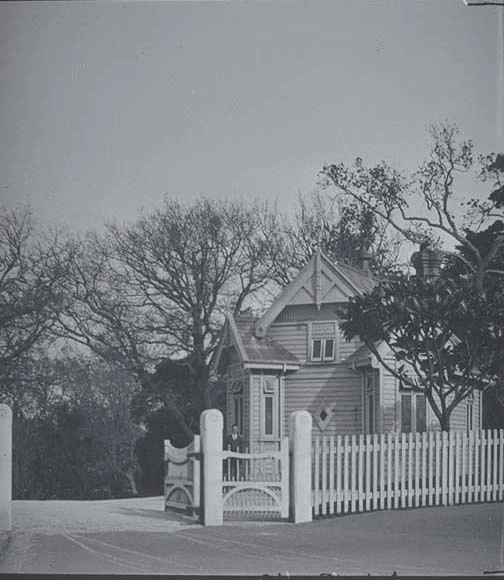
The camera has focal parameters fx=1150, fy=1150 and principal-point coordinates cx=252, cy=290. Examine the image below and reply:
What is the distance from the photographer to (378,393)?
15.1m

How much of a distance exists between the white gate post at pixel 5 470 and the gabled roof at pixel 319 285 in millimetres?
3502

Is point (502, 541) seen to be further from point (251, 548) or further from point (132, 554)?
point (132, 554)

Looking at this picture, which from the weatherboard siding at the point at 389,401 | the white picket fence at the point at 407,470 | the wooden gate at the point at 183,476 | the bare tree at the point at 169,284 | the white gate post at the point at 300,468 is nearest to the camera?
the bare tree at the point at 169,284

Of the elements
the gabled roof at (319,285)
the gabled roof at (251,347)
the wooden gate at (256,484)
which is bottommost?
the wooden gate at (256,484)

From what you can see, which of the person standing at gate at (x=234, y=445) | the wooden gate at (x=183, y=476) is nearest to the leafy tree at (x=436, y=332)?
the person standing at gate at (x=234, y=445)

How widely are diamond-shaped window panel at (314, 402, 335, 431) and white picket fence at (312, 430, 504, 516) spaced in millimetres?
347

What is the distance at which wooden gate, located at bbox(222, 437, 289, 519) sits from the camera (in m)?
13.1

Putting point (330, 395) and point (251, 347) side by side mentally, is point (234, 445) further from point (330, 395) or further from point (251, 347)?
point (330, 395)

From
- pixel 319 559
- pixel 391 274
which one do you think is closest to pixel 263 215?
pixel 391 274

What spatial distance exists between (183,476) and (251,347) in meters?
2.02

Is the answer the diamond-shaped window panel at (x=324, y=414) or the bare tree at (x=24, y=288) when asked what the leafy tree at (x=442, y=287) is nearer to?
the diamond-shaped window panel at (x=324, y=414)

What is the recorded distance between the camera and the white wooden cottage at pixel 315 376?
1391cm

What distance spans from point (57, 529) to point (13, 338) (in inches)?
80.0

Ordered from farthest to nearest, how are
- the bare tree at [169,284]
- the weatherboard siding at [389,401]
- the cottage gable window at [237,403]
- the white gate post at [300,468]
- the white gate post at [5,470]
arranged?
the weatherboard siding at [389,401] → the cottage gable window at [237,403] → the white gate post at [300,468] → the bare tree at [169,284] → the white gate post at [5,470]
